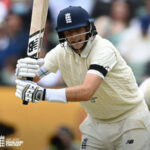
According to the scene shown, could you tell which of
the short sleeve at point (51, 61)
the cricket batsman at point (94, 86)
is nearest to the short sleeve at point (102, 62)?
the cricket batsman at point (94, 86)

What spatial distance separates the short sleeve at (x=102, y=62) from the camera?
430cm

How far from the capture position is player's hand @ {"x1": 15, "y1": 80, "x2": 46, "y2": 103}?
13.8 ft

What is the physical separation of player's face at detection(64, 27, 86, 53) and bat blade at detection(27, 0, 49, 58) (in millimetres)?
257

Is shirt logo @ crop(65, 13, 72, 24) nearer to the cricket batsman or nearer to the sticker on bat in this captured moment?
the cricket batsman

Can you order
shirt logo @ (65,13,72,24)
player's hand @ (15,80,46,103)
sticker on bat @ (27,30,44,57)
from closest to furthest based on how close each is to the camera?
player's hand @ (15,80,46,103)
shirt logo @ (65,13,72,24)
sticker on bat @ (27,30,44,57)

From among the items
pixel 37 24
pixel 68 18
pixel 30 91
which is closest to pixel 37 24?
pixel 37 24

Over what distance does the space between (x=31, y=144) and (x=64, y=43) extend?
284cm

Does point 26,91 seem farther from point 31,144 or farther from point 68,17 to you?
point 31,144

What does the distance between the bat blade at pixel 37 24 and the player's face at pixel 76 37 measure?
10.1 inches

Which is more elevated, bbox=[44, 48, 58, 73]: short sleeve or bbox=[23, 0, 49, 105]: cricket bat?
bbox=[23, 0, 49, 105]: cricket bat

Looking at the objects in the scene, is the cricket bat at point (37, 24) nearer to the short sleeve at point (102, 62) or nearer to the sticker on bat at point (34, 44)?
the sticker on bat at point (34, 44)

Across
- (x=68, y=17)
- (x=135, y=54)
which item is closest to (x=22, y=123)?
(x=135, y=54)

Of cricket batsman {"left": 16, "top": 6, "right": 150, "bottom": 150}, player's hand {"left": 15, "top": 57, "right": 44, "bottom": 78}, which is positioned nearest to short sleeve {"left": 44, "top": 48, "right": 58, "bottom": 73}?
cricket batsman {"left": 16, "top": 6, "right": 150, "bottom": 150}

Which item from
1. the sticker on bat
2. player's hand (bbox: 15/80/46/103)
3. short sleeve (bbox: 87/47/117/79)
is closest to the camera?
player's hand (bbox: 15/80/46/103)
